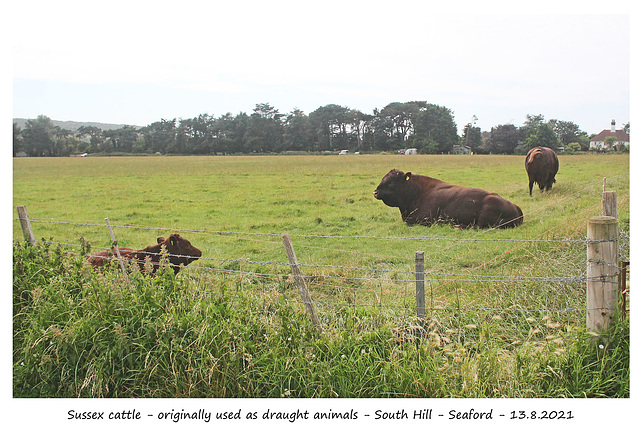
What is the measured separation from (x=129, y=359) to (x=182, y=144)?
14244 mm

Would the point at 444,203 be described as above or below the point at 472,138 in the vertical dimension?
below

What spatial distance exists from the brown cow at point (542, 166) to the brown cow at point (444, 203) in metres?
4.18

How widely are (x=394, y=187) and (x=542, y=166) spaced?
19.0 ft

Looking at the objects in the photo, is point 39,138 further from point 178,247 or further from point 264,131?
point 178,247

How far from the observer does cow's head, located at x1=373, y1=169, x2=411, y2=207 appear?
11.1 metres

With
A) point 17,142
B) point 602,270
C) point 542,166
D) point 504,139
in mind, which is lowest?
point 602,270

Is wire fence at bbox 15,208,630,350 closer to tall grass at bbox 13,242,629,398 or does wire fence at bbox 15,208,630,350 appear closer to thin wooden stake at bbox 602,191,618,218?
tall grass at bbox 13,242,629,398

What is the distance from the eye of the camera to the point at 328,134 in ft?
51.5

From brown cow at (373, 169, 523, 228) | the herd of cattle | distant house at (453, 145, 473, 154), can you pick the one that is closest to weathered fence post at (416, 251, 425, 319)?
the herd of cattle

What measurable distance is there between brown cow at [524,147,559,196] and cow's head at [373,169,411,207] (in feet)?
16.4

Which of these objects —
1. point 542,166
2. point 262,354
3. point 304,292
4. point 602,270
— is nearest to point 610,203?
point 602,270

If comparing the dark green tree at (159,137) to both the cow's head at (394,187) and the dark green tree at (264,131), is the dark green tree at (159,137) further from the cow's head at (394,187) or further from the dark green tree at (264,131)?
the cow's head at (394,187)

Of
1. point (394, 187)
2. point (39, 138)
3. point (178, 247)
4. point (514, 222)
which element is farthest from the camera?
point (39, 138)

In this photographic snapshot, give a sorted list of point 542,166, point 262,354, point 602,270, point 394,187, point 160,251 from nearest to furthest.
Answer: point 602,270
point 262,354
point 160,251
point 394,187
point 542,166
